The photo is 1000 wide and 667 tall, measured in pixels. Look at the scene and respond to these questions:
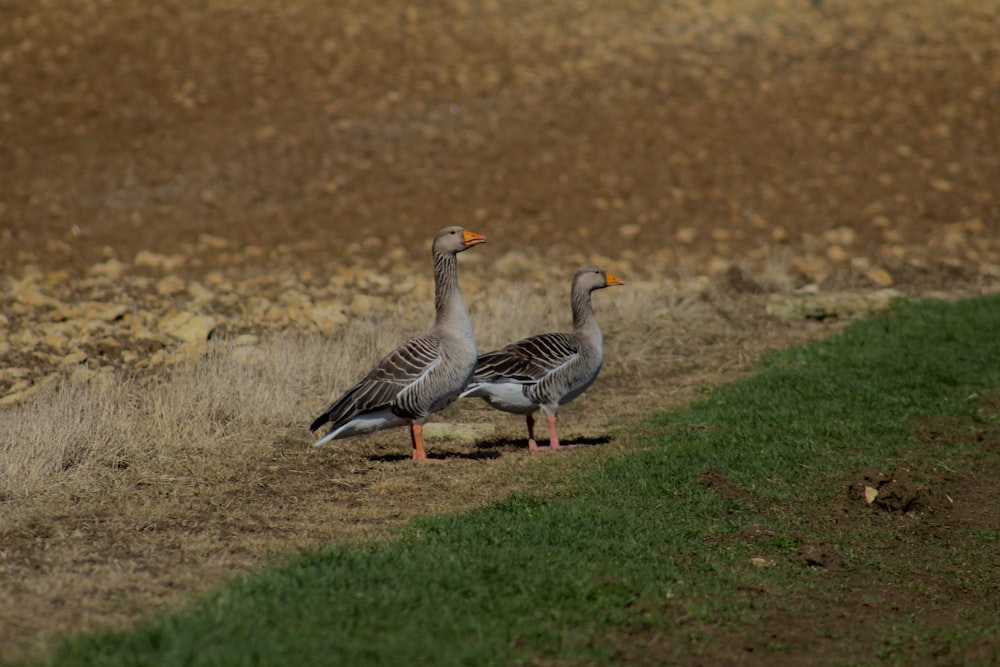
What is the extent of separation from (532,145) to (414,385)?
17872 millimetres

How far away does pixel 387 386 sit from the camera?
10219 mm

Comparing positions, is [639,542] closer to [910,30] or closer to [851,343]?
[851,343]

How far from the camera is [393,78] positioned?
29.7 meters

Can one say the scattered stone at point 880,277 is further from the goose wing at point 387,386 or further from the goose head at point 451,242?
the goose wing at point 387,386

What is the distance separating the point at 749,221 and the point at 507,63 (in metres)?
9.76

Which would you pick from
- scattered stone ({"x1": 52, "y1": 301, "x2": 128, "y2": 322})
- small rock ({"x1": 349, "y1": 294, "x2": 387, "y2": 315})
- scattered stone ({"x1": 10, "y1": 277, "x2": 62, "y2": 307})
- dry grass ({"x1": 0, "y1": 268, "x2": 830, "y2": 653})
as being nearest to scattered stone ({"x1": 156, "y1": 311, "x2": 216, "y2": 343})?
dry grass ({"x1": 0, "y1": 268, "x2": 830, "y2": 653})

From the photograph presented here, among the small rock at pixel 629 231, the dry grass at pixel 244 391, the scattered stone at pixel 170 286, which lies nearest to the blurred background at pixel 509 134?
the small rock at pixel 629 231

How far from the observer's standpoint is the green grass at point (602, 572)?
5.90 m

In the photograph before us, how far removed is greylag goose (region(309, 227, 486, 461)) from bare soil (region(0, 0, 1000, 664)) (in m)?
1.23

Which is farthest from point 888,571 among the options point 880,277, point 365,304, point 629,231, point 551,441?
point 629,231

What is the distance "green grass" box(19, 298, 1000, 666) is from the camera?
232 inches

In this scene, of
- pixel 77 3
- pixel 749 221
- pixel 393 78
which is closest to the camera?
pixel 749 221

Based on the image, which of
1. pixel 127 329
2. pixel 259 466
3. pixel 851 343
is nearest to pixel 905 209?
pixel 851 343

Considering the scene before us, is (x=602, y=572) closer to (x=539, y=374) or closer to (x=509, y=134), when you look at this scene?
(x=539, y=374)
